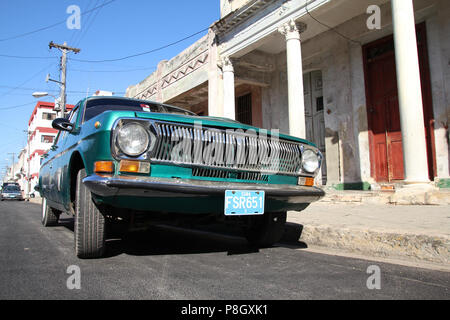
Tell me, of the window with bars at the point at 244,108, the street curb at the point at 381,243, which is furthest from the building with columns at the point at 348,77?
the street curb at the point at 381,243

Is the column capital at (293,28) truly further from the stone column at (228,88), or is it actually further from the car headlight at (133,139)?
the car headlight at (133,139)

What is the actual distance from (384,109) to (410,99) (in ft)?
10.3

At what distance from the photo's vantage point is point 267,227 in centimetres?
359

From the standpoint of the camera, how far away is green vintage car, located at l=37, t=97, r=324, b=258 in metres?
2.36

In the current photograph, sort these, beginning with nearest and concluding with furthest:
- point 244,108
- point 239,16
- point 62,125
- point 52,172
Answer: point 62,125, point 52,172, point 239,16, point 244,108

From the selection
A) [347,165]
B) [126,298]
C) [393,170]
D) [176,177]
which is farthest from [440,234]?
[347,165]

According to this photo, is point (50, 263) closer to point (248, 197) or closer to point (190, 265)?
point (190, 265)

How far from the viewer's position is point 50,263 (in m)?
2.81

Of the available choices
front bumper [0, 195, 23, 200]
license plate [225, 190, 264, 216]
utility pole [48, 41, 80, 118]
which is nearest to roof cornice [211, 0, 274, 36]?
license plate [225, 190, 264, 216]

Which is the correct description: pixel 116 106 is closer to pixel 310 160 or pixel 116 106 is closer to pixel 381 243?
pixel 310 160

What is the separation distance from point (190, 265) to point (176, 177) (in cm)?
78

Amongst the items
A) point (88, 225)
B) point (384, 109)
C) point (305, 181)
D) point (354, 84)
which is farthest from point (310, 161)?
point (354, 84)

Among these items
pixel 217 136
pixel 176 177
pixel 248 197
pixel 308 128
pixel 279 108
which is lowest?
pixel 248 197

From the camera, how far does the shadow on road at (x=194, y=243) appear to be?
11.0 feet
